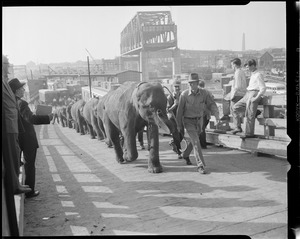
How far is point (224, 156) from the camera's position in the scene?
21.6 ft

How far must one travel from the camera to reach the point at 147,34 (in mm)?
5609

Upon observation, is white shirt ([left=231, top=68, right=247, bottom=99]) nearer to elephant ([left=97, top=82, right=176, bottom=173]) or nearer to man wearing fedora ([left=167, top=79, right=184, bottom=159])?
man wearing fedora ([left=167, top=79, right=184, bottom=159])

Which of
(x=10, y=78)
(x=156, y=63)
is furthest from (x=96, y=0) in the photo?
(x=156, y=63)

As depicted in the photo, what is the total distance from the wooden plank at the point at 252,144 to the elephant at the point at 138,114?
172 centimetres

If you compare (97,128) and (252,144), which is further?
(97,128)

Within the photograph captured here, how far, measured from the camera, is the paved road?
12.1 ft

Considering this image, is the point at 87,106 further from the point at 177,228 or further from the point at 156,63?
the point at 177,228

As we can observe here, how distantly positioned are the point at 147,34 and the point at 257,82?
2.11 meters

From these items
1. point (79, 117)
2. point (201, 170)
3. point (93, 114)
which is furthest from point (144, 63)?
point (79, 117)

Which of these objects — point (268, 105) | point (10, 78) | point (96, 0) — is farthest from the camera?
point (268, 105)

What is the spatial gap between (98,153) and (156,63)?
2391mm

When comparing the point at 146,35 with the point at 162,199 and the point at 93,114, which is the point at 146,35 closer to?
the point at 162,199

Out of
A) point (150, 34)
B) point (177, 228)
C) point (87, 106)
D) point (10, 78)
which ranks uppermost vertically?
point (150, 34)

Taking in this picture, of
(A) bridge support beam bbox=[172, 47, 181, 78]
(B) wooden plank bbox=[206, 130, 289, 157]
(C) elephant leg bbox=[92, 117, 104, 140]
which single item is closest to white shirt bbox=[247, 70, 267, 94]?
(B) wooden plank bbox=[206, 130, 289, 157]
